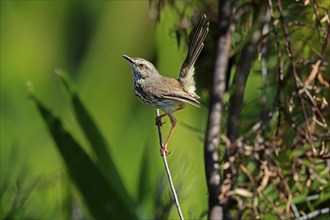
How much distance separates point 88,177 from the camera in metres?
2.59

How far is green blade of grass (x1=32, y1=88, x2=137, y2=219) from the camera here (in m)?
2.56

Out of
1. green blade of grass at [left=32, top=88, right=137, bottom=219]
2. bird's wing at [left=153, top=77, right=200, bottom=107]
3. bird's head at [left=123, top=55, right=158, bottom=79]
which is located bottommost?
green blade of grass at [left=32, top=88, right=137, bottom=219]

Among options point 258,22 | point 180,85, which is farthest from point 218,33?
point 180,85

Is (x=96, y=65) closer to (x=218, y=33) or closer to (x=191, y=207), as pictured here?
(x=191, y=207)

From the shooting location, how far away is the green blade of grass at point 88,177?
256 cm

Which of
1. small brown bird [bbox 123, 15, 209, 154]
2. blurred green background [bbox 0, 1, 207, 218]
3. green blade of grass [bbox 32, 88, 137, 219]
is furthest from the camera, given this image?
blurred green background [bbox 0, 1, 207, 218]

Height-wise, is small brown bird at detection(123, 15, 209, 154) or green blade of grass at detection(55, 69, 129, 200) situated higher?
small brown bird at detection(123, 15, 209, 154)

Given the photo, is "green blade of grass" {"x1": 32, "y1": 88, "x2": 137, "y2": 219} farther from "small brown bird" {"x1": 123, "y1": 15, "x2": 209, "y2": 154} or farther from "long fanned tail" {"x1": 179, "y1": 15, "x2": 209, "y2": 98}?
"long fanned tail" {"x1": 179, "y1": 15, "x2": 209, "y2": 98}

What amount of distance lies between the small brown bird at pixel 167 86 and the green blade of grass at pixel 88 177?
240 mm

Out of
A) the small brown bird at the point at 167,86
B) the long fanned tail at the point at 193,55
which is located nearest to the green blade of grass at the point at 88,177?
the small brown bird at the point at 167,86

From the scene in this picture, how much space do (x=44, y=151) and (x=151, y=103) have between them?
82.7 inches

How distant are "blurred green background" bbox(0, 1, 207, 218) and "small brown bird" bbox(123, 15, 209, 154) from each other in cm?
23

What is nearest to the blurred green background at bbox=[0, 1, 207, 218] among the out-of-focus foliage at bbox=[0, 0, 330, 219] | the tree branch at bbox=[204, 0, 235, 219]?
the out-of-focus foliage at bbox=[0, 0, 330, 219]

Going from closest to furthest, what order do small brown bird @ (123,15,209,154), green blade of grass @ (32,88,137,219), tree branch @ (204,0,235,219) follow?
tree branch @ (204,0,235,219), small brown bird @ (123,15,209,154), green blade of grass @ (32,88,137,219)
